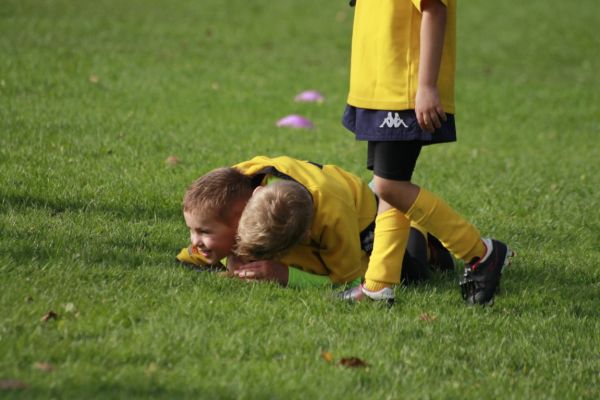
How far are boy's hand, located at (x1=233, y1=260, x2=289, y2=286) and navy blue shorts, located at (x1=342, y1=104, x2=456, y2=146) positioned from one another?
0.77 meters

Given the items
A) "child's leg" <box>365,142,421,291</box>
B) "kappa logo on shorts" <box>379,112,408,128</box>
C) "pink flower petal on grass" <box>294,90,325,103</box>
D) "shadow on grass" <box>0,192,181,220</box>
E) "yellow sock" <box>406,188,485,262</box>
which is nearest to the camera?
"kappa logo on shorts" <box>379,112,408,128</box>

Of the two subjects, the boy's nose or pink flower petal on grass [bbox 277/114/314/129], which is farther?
pink flower petal on grass [bbox 277/114/314/129]

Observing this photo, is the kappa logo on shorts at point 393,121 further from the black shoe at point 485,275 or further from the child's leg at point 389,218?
the black shoe at point 485,275

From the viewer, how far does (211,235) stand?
459 centimetres

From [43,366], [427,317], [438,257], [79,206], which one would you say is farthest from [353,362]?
[79,206]

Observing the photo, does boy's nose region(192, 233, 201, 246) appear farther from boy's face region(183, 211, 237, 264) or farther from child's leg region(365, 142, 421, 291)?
child's leg region(365, 142, 421, 291)

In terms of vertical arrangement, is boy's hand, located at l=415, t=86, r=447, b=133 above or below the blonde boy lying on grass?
above

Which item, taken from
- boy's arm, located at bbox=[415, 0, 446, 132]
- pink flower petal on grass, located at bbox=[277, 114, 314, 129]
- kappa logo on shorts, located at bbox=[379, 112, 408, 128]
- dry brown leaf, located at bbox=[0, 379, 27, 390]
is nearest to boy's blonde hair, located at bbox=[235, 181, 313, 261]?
kappa logo on shorts, located at bbox=[379, 112, 408, 128]

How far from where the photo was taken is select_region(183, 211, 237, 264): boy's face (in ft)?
15.0

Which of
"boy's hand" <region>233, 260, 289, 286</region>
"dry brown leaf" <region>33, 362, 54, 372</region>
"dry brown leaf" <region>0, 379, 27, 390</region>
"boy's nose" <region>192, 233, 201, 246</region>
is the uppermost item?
"boy's nose" <region>192, 233, 201, 246</region>

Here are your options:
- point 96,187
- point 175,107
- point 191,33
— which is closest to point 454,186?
point 96,187

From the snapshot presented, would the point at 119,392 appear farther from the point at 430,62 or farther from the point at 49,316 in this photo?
the point at 430,62

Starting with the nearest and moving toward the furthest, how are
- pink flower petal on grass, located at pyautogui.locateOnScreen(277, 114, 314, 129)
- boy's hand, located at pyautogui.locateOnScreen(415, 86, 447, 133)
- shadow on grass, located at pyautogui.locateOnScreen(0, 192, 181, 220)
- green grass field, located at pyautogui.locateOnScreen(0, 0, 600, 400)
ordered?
green grass field, located at pyautogui.locateOnScreen(0, 0, 600, 400)
boy's hand, located at pyautogui.locateOnScreen(415, 86, 447, 133)
shadow on grass, located at pyautogui.locateOnScreen(0, 192, 181, 220)
pink flower petal on grass, located at pyautogui.locateOnScreen(277, 114, 314, 129)

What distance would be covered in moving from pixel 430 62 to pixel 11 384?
2.05 m
